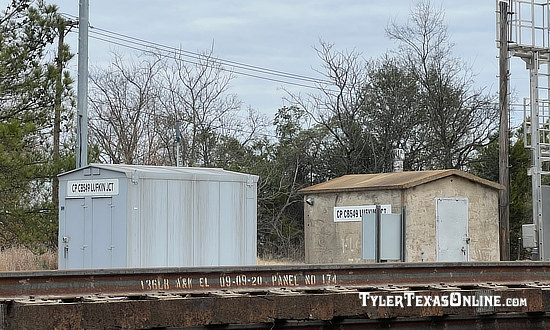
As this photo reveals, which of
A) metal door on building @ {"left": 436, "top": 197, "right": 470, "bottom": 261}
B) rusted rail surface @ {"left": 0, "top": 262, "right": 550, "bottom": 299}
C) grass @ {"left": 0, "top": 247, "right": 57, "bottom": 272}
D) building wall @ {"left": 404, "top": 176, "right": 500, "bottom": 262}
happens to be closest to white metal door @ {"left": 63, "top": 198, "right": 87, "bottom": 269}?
grass @ {"left": 0, "top": 247, "right": 57, "bottom": 272}

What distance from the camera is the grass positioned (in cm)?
2143

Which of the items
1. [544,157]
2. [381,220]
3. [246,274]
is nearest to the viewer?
[246,274]

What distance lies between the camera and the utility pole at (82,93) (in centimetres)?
1978

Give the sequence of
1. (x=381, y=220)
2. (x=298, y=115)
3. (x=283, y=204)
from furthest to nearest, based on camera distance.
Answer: (x=298, y=115)
(x=283, y=204)
(x=381, y=220)

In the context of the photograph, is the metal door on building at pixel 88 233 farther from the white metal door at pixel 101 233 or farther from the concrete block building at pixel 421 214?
the concrete block building at pixel 421 214

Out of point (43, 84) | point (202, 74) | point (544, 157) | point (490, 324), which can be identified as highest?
point (202, 74)

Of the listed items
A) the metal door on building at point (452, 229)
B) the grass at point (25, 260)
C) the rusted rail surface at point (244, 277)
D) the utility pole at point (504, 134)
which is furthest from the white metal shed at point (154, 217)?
the utility pole at point (504, 134)

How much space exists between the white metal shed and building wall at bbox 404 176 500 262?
450 cm

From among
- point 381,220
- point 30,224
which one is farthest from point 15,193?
point 381,220

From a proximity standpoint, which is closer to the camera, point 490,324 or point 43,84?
point 490,324

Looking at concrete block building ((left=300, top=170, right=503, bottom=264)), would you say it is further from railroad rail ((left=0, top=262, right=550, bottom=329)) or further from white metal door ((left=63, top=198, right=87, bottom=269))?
railroad rail ((left=0, top=262, right=550, bottom=329))

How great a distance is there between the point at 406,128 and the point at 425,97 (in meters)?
1.74

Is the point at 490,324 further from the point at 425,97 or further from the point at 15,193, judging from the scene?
the point at 425,97

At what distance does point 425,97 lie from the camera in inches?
1490
